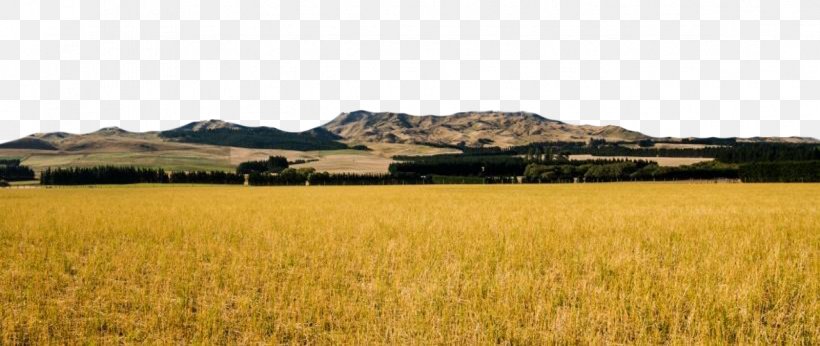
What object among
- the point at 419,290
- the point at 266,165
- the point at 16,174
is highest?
the point at 266,165

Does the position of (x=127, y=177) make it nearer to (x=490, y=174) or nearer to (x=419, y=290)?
(x=490, y=174)

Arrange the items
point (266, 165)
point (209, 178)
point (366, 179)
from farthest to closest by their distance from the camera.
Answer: point (266, 165)
point (209, 178)
point (366, 179)

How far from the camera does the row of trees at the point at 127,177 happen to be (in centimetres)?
13462

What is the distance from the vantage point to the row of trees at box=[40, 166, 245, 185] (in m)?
135

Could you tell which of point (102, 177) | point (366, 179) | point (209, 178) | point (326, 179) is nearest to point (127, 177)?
point (102, 177)

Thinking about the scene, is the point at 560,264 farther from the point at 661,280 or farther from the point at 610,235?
the point at 610,235

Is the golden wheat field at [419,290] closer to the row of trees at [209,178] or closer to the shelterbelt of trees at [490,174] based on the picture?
the shelterbelt of trees at [490,174]

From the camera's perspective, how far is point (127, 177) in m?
138

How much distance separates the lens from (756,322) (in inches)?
285

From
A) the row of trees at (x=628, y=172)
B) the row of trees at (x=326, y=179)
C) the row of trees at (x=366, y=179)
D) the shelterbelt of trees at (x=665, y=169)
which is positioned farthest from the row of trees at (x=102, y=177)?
the row of trees at (x=628, y=172)

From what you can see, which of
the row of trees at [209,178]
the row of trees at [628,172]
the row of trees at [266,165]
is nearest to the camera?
the row of trees at [628,172]

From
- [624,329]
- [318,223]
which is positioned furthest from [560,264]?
[318,223]

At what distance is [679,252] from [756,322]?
6.69 m

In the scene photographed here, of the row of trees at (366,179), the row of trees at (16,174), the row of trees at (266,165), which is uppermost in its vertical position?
the row of trees at (266,165)
